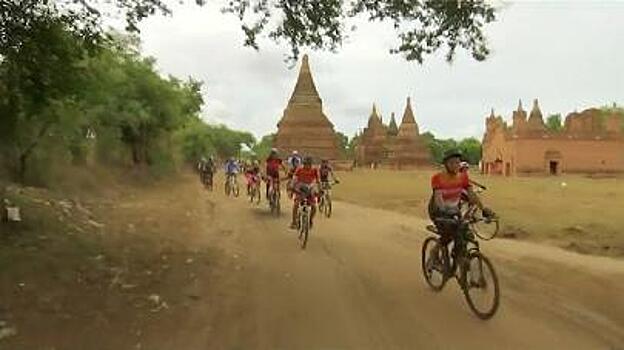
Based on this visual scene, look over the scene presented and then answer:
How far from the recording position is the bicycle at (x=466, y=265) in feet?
28.9

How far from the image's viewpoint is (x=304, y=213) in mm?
15312

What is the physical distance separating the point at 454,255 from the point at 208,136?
310ft

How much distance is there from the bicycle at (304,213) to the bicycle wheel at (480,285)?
5.99 meters

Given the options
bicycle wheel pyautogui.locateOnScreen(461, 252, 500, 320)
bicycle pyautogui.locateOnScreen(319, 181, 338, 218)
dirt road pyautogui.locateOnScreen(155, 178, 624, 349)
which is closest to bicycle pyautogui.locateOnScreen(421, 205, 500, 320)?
bicycle wheel pyautogui.locateOnScreen(461, 252, 500, 320)

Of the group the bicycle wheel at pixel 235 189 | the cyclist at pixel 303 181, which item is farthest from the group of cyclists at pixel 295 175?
the bicycle wheel at pixel 235 189

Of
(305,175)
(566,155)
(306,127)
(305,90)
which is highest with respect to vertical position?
(305,90)

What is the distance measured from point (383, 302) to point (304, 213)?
5.75 meters

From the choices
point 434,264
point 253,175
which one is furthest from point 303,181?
point 253,175

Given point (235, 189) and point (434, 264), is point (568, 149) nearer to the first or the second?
point (235, 189)

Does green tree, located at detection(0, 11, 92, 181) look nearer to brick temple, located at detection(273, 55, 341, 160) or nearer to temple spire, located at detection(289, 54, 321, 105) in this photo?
brick temple, located at detection(273, 55, 341, 160)

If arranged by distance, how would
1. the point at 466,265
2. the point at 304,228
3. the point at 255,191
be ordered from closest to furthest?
the point at 466,265 < the point at 304,228 < the point at 255,191

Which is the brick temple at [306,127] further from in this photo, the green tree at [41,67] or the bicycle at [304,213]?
the green tree at [41,67]

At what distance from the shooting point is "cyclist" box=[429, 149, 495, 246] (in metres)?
9.60

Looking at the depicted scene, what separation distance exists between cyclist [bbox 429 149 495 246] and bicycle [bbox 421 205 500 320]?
0.27 feet
